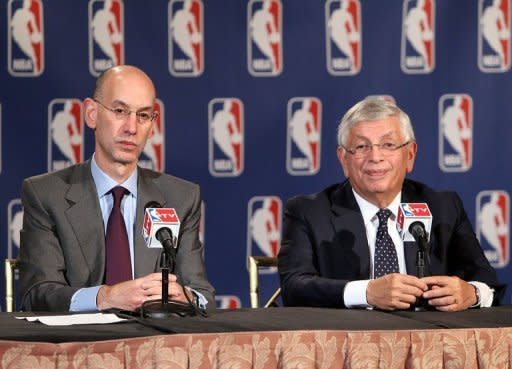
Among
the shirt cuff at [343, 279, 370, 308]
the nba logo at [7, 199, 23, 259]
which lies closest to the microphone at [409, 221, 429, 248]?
the shirt cuff at [343, 279, 370, 308]

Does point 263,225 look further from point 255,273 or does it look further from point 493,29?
point 493,29

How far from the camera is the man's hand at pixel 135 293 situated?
2.94 meters

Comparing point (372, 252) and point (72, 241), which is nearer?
point (72, 241)

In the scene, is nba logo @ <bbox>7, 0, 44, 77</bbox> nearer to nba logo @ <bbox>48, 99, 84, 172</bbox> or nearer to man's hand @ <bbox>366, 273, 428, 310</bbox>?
nba logo @ <bbox>48, 99, 84, 172</bbox>

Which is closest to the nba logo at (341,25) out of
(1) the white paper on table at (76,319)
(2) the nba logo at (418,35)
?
(2) the nba logo at (418,35)

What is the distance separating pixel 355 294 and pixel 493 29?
205 centimetres

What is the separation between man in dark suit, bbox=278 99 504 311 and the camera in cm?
356

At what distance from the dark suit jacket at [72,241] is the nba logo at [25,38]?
1289 millimetres

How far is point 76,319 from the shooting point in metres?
2.77

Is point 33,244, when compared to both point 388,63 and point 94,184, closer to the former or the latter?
point 94,184

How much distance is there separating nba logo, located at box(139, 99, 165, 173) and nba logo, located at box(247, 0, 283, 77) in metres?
0.47

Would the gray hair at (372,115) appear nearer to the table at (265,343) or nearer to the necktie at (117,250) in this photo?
the necktie at (117,250)

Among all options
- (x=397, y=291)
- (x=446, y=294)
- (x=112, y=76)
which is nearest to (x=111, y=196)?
(x=112, y=76)

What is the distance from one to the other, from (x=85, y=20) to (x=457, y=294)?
2.38 meters
